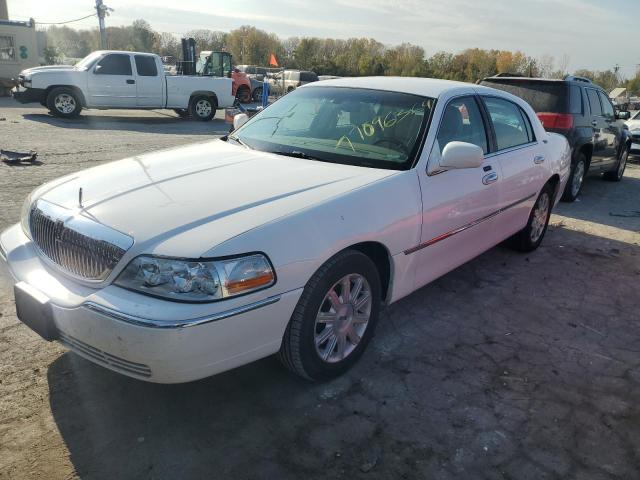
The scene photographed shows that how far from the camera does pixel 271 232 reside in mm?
2445

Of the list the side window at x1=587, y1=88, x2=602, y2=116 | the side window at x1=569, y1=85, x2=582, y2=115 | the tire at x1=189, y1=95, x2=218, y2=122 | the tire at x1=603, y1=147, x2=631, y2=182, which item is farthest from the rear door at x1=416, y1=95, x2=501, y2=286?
the tire at x1=189, y1=95, x2=218, y2=122

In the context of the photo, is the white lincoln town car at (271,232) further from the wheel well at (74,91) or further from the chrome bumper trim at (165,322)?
the wheel well at (74,91)

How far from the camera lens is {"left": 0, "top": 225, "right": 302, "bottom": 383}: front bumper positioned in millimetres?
2193

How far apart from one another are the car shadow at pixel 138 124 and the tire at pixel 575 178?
8966mm

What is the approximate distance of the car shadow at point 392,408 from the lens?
2.41 m

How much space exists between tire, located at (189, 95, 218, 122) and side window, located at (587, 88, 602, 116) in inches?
462

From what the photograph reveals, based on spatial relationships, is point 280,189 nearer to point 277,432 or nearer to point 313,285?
point 313,285

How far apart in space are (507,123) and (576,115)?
360 cm

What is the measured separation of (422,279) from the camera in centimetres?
353

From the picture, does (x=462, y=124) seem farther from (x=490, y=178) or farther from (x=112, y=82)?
(x=112, y=82)

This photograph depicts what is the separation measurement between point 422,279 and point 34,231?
2.37 metres

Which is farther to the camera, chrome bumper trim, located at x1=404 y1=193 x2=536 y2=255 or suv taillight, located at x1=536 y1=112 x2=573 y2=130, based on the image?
suv taillight, located at x1=536 y1=112 x2=573 y2=130

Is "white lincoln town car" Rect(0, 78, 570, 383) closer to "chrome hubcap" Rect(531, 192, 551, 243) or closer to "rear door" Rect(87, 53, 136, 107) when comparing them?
"chrome hubcap" Rect(531, 192, 551, 243)

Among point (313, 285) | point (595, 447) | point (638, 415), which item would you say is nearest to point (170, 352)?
point (313, 285)
